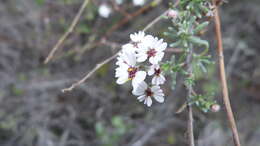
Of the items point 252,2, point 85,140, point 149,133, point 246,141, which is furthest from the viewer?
point 252,2

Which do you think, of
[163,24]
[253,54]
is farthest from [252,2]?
[163,24]

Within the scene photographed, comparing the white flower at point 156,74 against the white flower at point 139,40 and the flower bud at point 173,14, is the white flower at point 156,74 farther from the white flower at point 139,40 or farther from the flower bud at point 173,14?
the flower bud at point 173,14

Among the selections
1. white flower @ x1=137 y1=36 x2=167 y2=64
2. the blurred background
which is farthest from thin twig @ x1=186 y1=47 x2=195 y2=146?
the blurred background

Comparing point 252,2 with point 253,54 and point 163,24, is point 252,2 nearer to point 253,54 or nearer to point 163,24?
point 253,54

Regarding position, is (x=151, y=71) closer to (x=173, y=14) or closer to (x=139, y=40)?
(x=139, y=40)

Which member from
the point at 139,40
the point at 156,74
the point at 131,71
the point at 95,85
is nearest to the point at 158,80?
the point at 156,74
